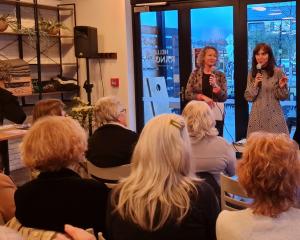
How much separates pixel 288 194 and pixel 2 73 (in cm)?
434

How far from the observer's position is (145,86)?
664cm

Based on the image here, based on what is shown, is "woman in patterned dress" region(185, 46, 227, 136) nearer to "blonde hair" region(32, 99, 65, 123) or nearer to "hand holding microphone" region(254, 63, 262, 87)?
"hand holding microphone" region(254, 63, 262, 87)

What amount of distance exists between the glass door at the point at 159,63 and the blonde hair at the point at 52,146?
4.33 meters

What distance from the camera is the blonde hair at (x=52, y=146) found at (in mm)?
2076

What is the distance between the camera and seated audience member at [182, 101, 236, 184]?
283 centimetres

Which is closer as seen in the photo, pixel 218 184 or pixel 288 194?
pixel 288 194

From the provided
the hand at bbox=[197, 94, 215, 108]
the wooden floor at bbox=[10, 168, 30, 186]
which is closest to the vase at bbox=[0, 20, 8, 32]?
the wooden floor at bbox=[10, 168, 30, 186]

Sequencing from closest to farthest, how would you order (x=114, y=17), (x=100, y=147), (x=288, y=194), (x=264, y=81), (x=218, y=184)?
1. (x=288, y=194)
2. (x=218, y=184)
3. (x=100, y=147)
4. (x=264, y=81)
5. (x=114, y=17)

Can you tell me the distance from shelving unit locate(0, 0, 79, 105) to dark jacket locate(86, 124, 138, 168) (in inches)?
120

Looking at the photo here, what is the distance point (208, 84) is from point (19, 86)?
7.79ft

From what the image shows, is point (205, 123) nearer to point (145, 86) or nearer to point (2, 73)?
point (2, 73)

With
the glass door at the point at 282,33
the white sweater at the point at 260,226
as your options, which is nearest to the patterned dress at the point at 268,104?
the glass door at the point at 282,33

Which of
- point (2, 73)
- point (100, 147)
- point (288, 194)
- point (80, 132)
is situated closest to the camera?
point (288, 194)

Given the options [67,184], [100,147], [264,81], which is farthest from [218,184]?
[264,81]
